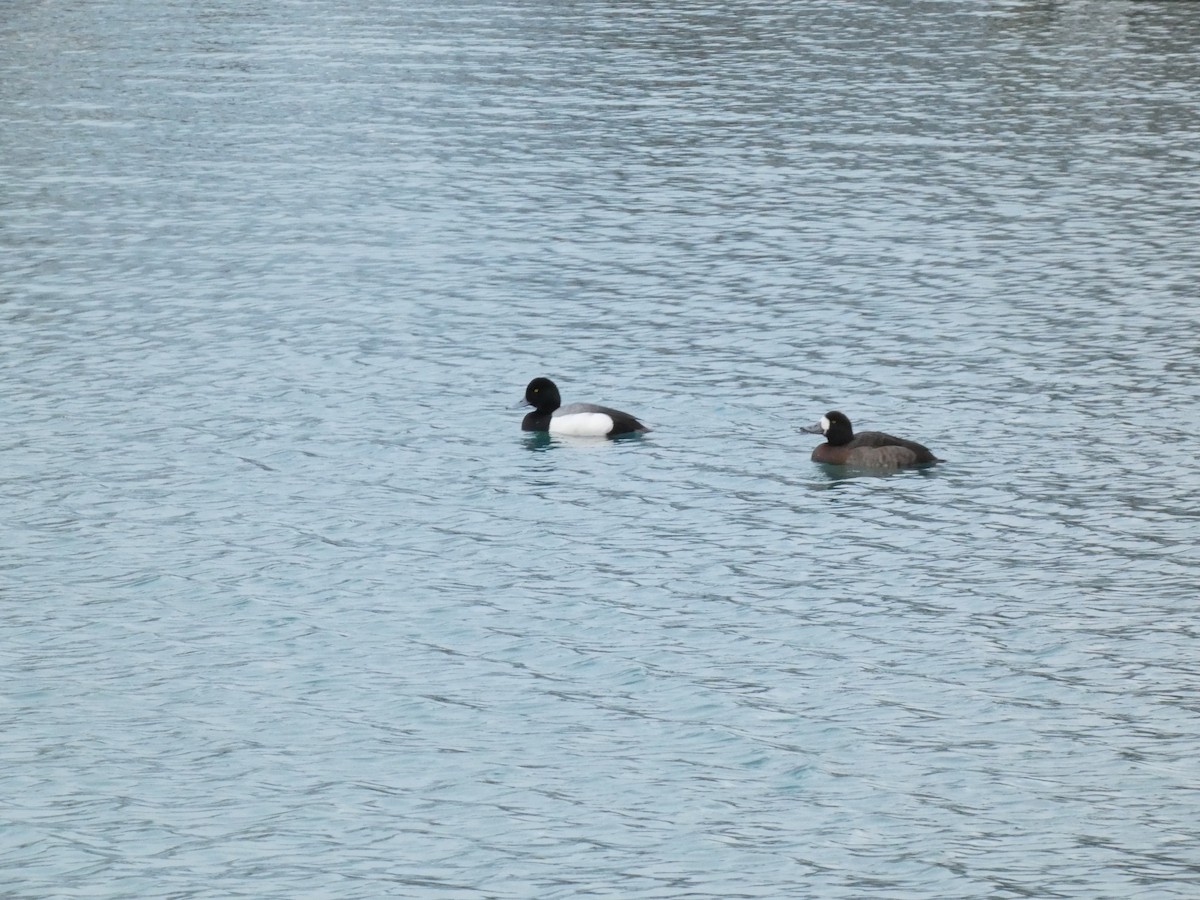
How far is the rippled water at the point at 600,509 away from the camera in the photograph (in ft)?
56.1

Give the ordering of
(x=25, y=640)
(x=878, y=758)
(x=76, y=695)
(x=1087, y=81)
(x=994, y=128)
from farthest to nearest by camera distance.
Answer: (x=1087, y=81) → (x=994, y=128) → (x=25, y=640) → (x=76, y=695) → (x=878, y=758)

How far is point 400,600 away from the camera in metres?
22.5

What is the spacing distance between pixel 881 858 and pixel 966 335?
59.4ft

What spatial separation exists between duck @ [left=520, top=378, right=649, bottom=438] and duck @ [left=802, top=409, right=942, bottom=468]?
9.58 ft

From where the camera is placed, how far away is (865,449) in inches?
1039

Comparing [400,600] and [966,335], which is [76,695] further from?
[966,335]

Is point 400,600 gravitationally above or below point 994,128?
below

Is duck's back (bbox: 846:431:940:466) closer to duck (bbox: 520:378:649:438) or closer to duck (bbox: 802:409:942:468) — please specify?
duck (bbox: 802:409:942:468)

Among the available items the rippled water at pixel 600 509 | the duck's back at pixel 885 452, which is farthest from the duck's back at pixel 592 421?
the duck's back at pixel 885 452

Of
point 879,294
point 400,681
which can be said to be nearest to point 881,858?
point 400,681

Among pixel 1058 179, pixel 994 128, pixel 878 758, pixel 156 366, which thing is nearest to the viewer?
pixel 878 758

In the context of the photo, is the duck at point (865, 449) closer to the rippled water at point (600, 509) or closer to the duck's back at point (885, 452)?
the duck's back at point (885, 452)

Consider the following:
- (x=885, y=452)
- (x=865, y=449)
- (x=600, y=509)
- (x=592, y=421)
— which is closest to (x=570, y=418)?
(x=592, y=421)

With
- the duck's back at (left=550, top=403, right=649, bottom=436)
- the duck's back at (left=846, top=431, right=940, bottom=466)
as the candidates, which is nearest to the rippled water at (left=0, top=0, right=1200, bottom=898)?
the duck's back at (left=846, top=431, right=940, bottom=466)
